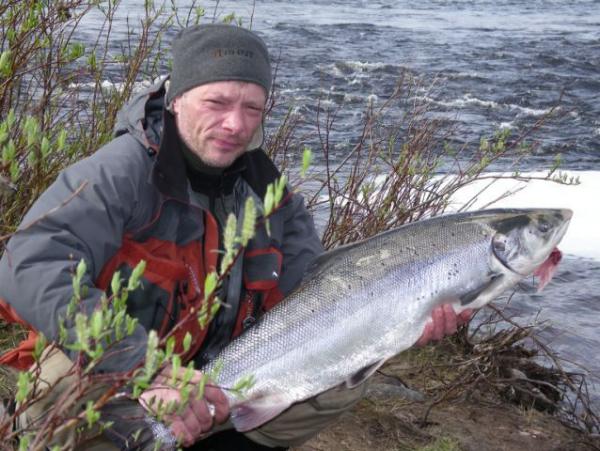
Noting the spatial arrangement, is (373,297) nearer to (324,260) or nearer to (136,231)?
(324,260)

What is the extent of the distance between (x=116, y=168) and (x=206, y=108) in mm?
430

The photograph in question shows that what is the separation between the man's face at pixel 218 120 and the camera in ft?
12.0

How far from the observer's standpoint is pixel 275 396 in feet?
11.2

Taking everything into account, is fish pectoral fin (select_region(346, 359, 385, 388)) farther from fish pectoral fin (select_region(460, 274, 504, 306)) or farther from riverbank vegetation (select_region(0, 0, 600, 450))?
riverbank vegetation (select_region(0, 0, 600, 450))

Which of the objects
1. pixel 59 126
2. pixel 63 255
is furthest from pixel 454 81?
pixel 63 255

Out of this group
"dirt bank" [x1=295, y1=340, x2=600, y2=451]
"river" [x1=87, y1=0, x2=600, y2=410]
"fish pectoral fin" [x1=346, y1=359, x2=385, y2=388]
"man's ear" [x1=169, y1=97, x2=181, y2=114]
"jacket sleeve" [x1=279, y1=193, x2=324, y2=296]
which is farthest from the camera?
"river" [x1=87, y1=0, x2=600, y2=410]

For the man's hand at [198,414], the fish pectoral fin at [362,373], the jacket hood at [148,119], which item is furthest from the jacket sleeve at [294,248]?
the man's hand at [198,414]

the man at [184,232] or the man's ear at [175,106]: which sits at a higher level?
the man's ear at [175,106]

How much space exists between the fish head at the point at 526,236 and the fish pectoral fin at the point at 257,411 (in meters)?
0.94

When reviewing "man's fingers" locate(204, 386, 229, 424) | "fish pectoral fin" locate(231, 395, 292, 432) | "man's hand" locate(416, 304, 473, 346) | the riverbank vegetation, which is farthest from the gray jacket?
the riverbank vegetation

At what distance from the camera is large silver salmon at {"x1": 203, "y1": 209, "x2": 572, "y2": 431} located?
3.40 meters

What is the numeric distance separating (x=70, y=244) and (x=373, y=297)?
104cm

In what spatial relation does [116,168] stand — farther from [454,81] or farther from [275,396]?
[454,81]

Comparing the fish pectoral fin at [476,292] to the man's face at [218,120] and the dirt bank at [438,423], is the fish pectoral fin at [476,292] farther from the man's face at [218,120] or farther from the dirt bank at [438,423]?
the dirt bank at [438,423]
